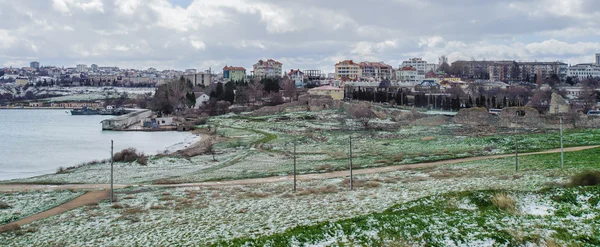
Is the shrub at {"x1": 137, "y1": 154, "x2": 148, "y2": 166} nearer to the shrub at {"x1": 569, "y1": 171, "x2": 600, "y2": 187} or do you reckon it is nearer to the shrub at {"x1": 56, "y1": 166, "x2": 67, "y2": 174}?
the shrub at {"x1": 56, "y1": 166, "x2": 67, "y2": 174}

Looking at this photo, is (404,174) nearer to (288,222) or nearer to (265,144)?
(288,222)

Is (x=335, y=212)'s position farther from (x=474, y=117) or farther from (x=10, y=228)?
(x=474, y=117)

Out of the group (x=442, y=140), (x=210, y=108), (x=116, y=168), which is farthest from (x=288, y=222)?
(x=210, y=108)

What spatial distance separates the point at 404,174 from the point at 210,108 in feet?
181

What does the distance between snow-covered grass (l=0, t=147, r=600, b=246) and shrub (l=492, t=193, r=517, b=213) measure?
17 centimetres

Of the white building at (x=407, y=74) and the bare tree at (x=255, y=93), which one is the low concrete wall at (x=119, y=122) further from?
the white building at (x=407, y=74)

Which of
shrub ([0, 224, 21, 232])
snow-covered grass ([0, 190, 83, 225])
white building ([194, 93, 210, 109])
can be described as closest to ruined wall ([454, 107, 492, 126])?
→ snow-covered grass ([0, 190, 83, 225])

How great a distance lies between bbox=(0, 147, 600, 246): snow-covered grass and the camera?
982 centimetres

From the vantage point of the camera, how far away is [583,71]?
135 metres

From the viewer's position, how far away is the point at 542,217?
1038 centimetres

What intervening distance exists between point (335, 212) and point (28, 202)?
11221 millimetres

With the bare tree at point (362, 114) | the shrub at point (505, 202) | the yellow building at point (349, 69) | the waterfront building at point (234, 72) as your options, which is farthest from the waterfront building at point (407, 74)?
the shrub at point (505, 202)

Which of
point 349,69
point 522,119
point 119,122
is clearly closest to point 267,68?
point 349,69

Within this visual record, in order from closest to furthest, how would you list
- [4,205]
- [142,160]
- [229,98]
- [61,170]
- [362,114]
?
1. [4,205]
2. [61,170]
3. [142,160]
4. [362,114]
5. [229,98]
